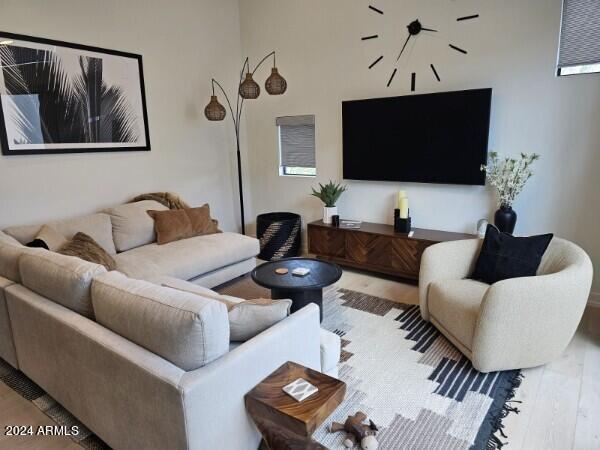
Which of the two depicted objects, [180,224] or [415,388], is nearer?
[415,388]

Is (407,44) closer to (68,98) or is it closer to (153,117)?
(153,117)

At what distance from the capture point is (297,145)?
15.6 ft

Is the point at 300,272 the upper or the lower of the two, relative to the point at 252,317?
lower

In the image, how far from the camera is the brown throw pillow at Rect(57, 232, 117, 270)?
Answer: 2.83 meters

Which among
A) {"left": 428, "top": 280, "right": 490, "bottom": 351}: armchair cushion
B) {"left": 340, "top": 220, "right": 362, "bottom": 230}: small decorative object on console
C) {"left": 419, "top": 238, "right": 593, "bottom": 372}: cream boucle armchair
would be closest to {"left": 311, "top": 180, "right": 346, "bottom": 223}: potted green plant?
{"left": 340, "top": 220, "right": 362, "bottom": 230}: small decorative object on console

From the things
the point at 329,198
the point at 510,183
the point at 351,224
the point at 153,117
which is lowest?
the point at 351,224

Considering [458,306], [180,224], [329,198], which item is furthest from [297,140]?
[458,306]

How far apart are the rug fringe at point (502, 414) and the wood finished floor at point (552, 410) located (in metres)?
0.03

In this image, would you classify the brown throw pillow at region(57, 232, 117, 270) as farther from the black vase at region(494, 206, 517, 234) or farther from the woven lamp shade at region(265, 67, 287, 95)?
the black vase at region(494, 206, 517, 234)

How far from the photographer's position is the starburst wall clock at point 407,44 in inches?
135

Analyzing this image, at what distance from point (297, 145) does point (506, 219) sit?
256 centimetres

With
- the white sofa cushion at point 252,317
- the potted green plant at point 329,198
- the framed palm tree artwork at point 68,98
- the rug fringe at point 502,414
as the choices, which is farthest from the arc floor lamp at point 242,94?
Result: the rug fringe at point 502,414

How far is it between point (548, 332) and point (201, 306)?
79.4 inches

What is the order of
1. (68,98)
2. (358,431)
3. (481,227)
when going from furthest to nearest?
(68,98)
(481,227)
(358,431)
